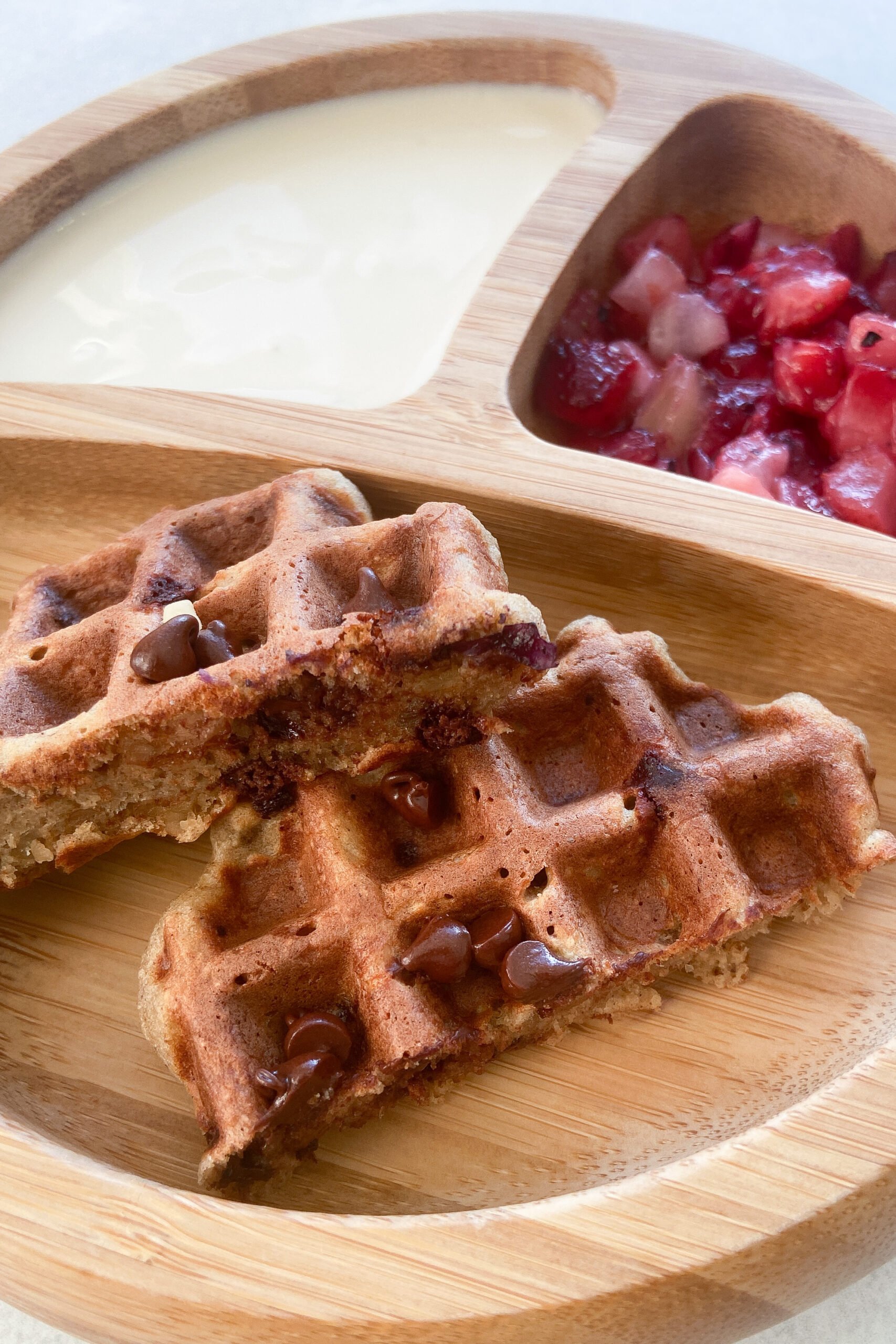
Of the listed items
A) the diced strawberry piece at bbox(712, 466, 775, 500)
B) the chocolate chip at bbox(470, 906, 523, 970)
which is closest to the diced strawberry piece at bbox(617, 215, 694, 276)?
the diced strawberry piece at bbox(712, 466, 775, 500)

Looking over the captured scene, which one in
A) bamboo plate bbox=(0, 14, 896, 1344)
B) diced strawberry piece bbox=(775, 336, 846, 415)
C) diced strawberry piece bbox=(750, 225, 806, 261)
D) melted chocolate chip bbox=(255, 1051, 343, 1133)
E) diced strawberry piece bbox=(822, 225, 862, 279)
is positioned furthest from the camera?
diced strawberry piece bbox=(750, 225, 806, 261)

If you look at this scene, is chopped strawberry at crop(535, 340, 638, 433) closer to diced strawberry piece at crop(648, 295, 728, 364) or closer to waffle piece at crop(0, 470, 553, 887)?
diced strawberry piece at crop(648, 295, 728, 364)

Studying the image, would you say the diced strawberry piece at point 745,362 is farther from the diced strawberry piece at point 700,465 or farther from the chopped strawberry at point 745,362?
the diced strawberry piece at point 700,465

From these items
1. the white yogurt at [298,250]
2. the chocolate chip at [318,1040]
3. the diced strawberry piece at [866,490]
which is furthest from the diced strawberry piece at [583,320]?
the chocolate chip at [318,1040]

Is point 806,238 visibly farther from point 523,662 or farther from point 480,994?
point 480,994

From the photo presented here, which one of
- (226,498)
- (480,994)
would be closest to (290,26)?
(226,498)
